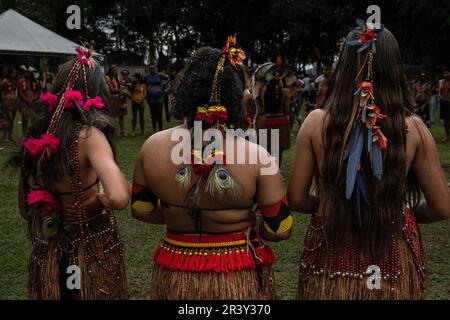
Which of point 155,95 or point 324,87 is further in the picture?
point 155,95

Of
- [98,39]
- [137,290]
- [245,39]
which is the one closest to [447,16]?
[245,39]

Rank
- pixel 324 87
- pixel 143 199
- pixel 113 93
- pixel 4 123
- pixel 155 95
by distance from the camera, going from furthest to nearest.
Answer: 1. pixel 155 95
2. pixel 4 123
3. pixel 113 93
4. pixel 324 87
5. pixel 143 199

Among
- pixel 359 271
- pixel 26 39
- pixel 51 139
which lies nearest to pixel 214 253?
pixel 359 271

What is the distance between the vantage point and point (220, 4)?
4481 centimetres

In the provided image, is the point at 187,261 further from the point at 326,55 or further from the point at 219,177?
the point at 326,55

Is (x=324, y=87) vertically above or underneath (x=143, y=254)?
above

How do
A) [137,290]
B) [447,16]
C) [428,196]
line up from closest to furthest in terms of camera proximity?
[428,196] < [137,290] < [447,16]

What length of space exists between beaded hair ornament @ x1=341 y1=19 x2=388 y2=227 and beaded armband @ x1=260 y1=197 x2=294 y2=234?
295mm

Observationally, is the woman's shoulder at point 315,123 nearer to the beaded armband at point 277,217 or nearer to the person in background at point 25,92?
the beaded armband at point 277,217

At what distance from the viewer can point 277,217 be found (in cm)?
277

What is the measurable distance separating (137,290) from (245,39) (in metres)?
40.3

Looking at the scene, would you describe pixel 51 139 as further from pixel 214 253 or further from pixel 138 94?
pixel 138 94

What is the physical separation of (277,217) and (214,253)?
1.07 ft

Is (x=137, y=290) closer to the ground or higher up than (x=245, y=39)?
closer to the ground
